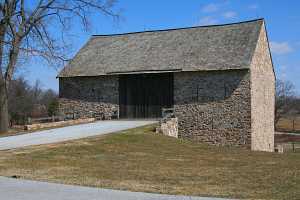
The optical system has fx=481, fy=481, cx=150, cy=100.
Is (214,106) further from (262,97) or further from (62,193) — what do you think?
(62,193)

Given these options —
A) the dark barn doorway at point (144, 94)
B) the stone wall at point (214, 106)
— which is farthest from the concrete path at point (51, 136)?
the dark barn doorway at point (144, 94)

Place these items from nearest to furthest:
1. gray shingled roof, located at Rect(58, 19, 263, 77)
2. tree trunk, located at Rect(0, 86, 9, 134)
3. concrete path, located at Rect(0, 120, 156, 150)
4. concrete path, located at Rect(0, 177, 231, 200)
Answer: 1. concrete path, located at Rect(0, 177, 231, 200)
2. concrete path, located at Rect(0, 120, 156, 150)
3. tree trunk, located at Rect(0, 86, 9, 134)
4. gray shingled roof, located at Rect(58, 19, 263, 77)

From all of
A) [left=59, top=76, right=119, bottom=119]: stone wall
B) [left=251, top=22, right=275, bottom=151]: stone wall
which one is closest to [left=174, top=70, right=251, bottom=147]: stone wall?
[left=251, top=22, right=275, bottom=151]: stone wall

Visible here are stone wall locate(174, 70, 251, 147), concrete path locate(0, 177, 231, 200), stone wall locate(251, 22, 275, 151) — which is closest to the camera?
concrete path locate(0, 177, 231, 200)

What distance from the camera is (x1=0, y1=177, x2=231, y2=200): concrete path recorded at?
8656mm

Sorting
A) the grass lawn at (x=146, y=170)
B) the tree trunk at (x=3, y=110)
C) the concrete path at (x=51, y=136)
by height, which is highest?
the tree trunk at (x=3, y=110)

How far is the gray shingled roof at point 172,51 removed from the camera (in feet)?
102

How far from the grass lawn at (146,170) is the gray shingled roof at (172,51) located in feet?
38.2

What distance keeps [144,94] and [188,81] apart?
13.4 ft

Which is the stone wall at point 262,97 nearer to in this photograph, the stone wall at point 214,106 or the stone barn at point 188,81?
the stone barn at point 188,81

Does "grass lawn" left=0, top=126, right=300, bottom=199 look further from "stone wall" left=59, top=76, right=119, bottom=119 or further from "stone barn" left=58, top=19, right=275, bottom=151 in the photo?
"stone wall" left=59, top=76, right=119, bottom=119

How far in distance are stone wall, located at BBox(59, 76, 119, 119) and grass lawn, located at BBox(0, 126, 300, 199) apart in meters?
13.0

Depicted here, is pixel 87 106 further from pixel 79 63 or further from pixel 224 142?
A: pixel 224 142

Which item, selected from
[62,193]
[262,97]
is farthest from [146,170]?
[262,97]
